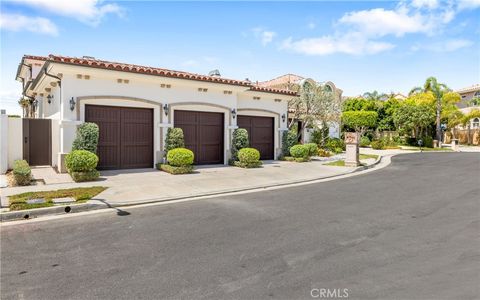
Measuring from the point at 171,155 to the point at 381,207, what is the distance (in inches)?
330

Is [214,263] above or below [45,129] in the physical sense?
below

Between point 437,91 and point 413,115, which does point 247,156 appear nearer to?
point 413,115

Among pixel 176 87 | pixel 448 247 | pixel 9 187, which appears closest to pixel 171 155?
pixel 176 87

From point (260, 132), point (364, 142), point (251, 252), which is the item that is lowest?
point (251, 252)

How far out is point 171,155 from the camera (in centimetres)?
1325

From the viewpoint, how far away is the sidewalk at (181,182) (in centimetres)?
904

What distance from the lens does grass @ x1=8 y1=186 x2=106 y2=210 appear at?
7449 millimetres

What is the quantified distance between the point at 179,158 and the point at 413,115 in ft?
104

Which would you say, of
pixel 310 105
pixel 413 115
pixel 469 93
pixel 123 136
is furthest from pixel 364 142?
pixel 469 93

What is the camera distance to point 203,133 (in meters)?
16.4

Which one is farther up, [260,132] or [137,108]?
[137,108]

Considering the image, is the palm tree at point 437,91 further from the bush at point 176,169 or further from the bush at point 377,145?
the bush at point 176,169

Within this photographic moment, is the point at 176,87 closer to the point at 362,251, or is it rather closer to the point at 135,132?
the point at 135,132

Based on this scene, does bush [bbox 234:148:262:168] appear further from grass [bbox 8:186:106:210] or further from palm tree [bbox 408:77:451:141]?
palm tree [bbox 408:77:451:141]
